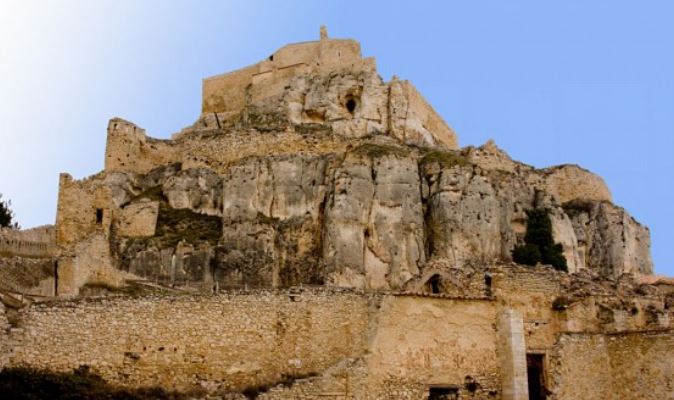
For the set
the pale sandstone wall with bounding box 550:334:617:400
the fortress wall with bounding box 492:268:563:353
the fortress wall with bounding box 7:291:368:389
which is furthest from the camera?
the fortress wall with bounding box 492:268:563:353

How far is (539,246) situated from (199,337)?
31.0 metres

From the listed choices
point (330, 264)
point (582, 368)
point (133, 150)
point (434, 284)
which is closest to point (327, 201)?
point (330, 264)

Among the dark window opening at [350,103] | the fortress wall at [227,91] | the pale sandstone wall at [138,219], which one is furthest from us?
the fortress wall at [227,91]

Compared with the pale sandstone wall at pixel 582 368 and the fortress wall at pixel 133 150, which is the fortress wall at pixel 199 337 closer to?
the pale sandstone wall at pixel 582 368

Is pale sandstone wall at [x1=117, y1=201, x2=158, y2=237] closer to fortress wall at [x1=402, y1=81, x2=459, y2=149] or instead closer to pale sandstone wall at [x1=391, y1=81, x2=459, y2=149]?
pale sandstone wall at [x1=391, y1=81, x2=459, y2=149]

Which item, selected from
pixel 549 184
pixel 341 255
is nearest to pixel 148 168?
pixel 341 255

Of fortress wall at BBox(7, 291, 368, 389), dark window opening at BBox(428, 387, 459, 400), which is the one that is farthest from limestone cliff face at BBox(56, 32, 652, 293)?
dark window opening at BBox(428, 387, 459, 400)

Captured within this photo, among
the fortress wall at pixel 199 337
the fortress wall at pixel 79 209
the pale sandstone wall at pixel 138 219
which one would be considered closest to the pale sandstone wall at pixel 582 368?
the fortress wall at pixel 199 337

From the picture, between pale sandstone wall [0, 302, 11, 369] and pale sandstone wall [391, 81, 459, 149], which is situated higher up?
pale sandstone wall [391, 81, 459, 149]

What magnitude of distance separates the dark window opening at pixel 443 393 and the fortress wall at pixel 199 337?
233 centimetres

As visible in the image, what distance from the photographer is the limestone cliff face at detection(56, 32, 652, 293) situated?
47719 mm

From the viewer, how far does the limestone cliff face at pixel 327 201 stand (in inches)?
1879

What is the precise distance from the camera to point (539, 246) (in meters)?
52.6

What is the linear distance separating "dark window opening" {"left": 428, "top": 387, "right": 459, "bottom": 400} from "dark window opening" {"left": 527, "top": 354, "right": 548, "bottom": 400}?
8.68ft
